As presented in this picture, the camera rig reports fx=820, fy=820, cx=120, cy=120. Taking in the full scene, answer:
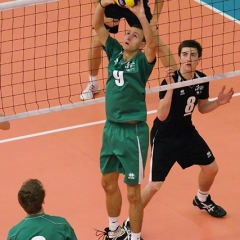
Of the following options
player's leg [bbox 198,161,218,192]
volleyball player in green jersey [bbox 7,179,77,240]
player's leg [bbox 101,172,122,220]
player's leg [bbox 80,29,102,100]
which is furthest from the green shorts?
player's leg [bbox 80,29,102,100]

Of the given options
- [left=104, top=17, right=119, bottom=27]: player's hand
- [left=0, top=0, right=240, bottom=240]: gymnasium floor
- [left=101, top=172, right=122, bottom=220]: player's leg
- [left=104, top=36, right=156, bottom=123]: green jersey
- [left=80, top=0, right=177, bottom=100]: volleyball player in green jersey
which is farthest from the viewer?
[left=104, top=17, right=119, bottom=27]: player's hand

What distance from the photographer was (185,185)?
9.02 metres

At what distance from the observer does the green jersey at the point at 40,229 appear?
587cm

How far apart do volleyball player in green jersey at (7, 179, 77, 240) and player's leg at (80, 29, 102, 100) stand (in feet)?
14.4

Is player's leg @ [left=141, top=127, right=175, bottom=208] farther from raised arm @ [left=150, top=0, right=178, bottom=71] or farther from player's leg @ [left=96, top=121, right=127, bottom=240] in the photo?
raised arm @ [left=150, top=0, right=178, bottom=71]

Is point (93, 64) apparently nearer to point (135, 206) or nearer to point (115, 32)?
point (115, 32)

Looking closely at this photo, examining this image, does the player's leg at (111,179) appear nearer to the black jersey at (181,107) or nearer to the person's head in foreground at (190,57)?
the black jersey at (181,107)

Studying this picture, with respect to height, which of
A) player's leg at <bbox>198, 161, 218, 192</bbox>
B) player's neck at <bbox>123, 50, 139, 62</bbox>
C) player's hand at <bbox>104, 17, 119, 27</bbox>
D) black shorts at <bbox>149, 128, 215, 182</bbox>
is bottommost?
player's leg at <bbox>198, 161, 218, 192</bbox>

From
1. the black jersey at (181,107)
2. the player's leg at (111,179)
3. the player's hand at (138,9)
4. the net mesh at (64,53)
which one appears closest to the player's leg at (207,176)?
the black jersey at (181,107)

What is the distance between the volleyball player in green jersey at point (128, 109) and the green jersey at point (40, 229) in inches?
64.3

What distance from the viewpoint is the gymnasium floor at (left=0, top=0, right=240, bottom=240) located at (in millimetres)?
8320

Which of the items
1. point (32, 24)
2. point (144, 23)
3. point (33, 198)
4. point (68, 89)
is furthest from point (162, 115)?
point (32, 24)

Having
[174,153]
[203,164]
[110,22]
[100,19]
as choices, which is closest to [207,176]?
[203,164]

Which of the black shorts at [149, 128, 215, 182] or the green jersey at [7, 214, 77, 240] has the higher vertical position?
the green jersey at [7, 214, 77, 240]
